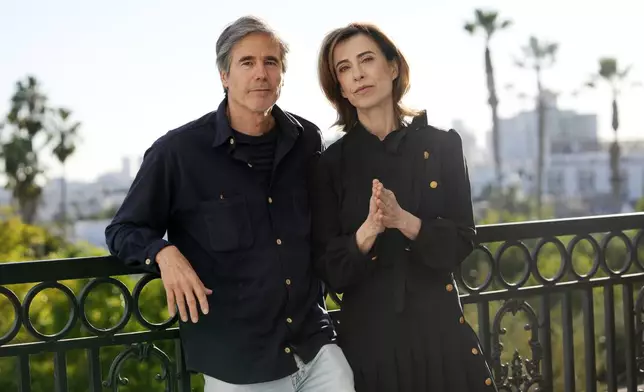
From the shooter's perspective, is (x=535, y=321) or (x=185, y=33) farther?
(x=185, y=33)

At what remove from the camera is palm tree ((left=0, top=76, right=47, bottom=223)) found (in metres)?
54.5

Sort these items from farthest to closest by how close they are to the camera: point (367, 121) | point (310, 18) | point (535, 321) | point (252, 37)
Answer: point (310, 18) < point (535, 321) < point (367, 121) < point (252, 37)

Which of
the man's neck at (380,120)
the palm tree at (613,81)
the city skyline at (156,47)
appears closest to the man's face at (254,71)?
the man's neck at (380,120)

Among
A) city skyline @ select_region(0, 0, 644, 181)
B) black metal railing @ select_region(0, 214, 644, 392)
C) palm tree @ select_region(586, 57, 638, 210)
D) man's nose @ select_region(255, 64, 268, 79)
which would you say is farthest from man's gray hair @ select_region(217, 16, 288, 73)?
city skyline @ select_region(0, 0, 644, 181)

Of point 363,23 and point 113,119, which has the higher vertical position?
point 113,119

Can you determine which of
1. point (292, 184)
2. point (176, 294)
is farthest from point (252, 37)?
point (176, 294)

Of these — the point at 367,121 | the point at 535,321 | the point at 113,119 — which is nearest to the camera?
the point at 367,121

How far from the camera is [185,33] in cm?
9100

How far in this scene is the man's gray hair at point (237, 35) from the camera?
2.87 m

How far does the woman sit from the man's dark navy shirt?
130 mm

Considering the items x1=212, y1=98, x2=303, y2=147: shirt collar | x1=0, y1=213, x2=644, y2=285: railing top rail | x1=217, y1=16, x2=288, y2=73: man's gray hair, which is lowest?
x1=0, y1=213, x2=644, y2=285: railing top rail

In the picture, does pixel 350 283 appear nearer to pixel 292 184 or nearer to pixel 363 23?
pixel 292 184

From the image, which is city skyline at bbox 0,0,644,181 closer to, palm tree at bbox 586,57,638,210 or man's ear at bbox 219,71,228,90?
palm tree at bbox 586,57,638,210

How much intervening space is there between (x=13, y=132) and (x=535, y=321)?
57619 millimetres
